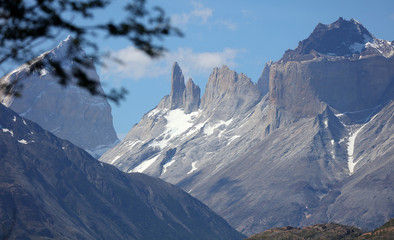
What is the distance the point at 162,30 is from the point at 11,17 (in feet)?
16.8

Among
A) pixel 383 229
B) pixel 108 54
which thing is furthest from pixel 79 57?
pixel 383 229

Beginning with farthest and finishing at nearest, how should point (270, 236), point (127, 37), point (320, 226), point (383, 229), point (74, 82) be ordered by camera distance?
point (320, 226) → point (270, 236) → point (383, 229) → point (127, 37) → point (74, 82)

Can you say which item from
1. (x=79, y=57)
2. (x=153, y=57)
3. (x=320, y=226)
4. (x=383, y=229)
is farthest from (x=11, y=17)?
(x=320, y=226)

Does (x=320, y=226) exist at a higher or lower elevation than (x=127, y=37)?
lower

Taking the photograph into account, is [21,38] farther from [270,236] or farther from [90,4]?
[270,236]

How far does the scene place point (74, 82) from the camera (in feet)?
73.2

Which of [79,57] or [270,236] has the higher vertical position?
[79,57]

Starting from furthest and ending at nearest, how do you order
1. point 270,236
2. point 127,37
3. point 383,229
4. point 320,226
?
point 320,226, point 270,236, point 383,229, point 127,37

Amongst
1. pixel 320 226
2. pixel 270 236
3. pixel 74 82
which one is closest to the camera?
pixel 74 82

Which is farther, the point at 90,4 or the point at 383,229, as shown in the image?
the point at 383,229

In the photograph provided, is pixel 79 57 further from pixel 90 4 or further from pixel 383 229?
pixel 383 229

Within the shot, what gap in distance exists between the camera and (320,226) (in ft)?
644

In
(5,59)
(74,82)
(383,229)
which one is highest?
(5,59)

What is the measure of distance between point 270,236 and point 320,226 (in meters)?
22.3
